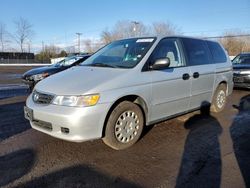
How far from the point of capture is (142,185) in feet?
9.78

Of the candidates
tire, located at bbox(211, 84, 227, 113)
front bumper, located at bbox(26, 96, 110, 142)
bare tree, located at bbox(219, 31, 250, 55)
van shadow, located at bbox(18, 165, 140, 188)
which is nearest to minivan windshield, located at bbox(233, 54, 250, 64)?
tire, located at bbox(211, 84, 227, 113)

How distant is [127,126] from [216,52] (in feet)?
11.1

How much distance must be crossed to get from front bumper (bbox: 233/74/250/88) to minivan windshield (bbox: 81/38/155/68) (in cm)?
630

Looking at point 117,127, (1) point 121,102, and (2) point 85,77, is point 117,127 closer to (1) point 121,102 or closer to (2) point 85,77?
(1) point 121,102

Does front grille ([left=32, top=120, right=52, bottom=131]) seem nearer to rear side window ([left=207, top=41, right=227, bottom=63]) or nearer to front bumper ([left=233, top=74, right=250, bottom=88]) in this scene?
rear side window ([left=207, top=41, right=227, bottom=63])

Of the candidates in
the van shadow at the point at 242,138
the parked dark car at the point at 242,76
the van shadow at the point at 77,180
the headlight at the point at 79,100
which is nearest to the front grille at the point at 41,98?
the headlight at the point at 79,100

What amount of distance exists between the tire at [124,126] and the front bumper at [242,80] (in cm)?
688

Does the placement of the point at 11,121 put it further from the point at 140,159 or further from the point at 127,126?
the point at 140,159

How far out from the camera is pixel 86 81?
3812 mm

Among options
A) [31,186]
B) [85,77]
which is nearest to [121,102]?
[85,77]

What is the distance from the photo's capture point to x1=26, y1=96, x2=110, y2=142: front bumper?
3.48 metres

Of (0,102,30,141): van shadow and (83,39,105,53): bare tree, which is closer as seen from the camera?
(0,102,30,141): van shadow

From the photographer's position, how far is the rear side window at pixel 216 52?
19.6 feet

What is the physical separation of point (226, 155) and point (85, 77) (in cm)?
A: 244
